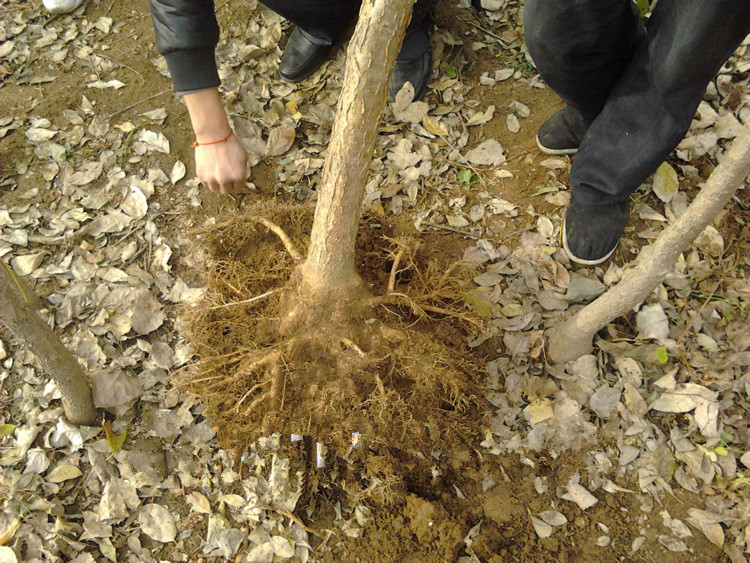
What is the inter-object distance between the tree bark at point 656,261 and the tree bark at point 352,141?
80 cm

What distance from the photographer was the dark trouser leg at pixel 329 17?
239 centimetres

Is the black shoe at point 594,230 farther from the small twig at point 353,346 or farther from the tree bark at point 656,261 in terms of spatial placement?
the small twig at point 353,346

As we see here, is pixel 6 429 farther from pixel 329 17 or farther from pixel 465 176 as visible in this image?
pixel 329 17

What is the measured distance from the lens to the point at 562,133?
7.56 feet

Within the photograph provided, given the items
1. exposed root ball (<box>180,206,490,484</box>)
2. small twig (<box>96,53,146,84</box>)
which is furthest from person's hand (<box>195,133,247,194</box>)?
small twig (<box>96,53,146,84</box>)

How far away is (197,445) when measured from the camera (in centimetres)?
188

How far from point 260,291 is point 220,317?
0.53 ft

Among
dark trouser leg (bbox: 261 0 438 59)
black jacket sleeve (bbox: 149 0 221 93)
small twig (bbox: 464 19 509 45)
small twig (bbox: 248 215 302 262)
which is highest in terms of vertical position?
black jacket sleeve (bbox: 149 0 221 93)

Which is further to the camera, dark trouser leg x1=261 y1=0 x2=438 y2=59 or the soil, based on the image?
dark trouser leg x1=261 y1=0 x2=438 y2=59

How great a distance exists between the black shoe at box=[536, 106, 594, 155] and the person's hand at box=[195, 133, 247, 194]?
4.28ft

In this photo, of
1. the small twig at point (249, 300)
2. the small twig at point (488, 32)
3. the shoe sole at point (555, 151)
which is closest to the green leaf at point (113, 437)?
the small twig at point (249, 300)

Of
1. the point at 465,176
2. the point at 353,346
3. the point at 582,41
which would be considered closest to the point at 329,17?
the point at 465,176

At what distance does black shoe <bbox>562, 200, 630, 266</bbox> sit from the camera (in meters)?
2.08

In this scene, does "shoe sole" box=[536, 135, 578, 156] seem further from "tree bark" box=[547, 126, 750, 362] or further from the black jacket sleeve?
A: the black jacket sleeve
